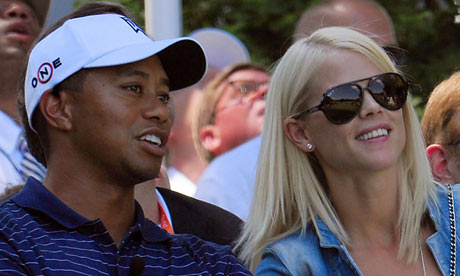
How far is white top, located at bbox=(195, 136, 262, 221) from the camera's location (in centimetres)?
508

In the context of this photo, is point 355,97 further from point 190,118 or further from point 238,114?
point 190,118

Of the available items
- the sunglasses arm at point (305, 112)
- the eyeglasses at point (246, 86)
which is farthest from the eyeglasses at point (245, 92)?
the sunglasses arm at point (305, 112)

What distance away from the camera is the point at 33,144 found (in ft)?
11.5

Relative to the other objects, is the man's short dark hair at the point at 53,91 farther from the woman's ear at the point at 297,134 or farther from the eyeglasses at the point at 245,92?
the eyeglasses at the point at 245,92

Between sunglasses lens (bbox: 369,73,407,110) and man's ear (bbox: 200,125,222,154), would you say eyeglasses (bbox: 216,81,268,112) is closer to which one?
man's ear (bbox: 200,125,222,154)

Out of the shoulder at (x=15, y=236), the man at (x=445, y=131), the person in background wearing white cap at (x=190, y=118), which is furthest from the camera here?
the person in background wearing white cap at (x=190, y=118)

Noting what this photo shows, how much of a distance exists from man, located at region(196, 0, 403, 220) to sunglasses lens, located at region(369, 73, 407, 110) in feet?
4.92

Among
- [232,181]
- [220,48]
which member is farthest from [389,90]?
[220,48]

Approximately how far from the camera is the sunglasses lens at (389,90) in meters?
3.42

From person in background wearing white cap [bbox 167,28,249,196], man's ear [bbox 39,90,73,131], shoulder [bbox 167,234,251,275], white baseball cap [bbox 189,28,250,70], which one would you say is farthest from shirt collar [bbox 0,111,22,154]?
white baseball cap [bbox 189,28,250,70]

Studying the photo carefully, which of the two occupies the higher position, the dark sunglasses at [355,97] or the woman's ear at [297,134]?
the dark sunglasses at [355,97]

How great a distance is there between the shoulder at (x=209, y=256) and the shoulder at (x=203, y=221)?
0.49 meters

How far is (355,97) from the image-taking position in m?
3.40

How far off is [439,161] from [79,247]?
5.36 ft
